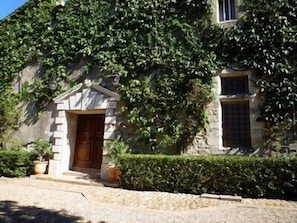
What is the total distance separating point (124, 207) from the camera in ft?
15.7

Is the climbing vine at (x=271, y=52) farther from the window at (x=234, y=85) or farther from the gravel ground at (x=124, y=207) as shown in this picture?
the gravel ground at (x=124, y=207)

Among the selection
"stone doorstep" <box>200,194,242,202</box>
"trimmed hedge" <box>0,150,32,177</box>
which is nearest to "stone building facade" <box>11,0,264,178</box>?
"trimmed hedge" <box>0,150,32,177</box>

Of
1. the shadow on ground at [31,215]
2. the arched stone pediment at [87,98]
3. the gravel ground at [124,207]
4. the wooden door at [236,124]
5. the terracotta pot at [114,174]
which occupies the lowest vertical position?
the shadow on ground at [31,215]

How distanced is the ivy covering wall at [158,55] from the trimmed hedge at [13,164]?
1.70 metres

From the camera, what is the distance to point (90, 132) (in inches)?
349

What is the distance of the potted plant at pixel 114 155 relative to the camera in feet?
23.3

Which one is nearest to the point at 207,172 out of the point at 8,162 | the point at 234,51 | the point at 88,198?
the point at 88,198

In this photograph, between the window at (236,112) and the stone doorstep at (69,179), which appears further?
the window at (236,112)

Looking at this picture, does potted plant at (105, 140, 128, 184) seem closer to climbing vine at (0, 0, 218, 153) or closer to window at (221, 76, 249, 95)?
climbing vine at (0, 0, 218, 153)

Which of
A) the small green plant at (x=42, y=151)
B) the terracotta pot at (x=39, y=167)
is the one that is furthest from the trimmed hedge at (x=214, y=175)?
the small green plant at (x=42, y=151)

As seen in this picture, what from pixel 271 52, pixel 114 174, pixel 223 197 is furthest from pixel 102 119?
pixel 271 52

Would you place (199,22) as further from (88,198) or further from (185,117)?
(88,198)

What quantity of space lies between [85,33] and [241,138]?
243 inches

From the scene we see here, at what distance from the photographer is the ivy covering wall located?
6.98 m
